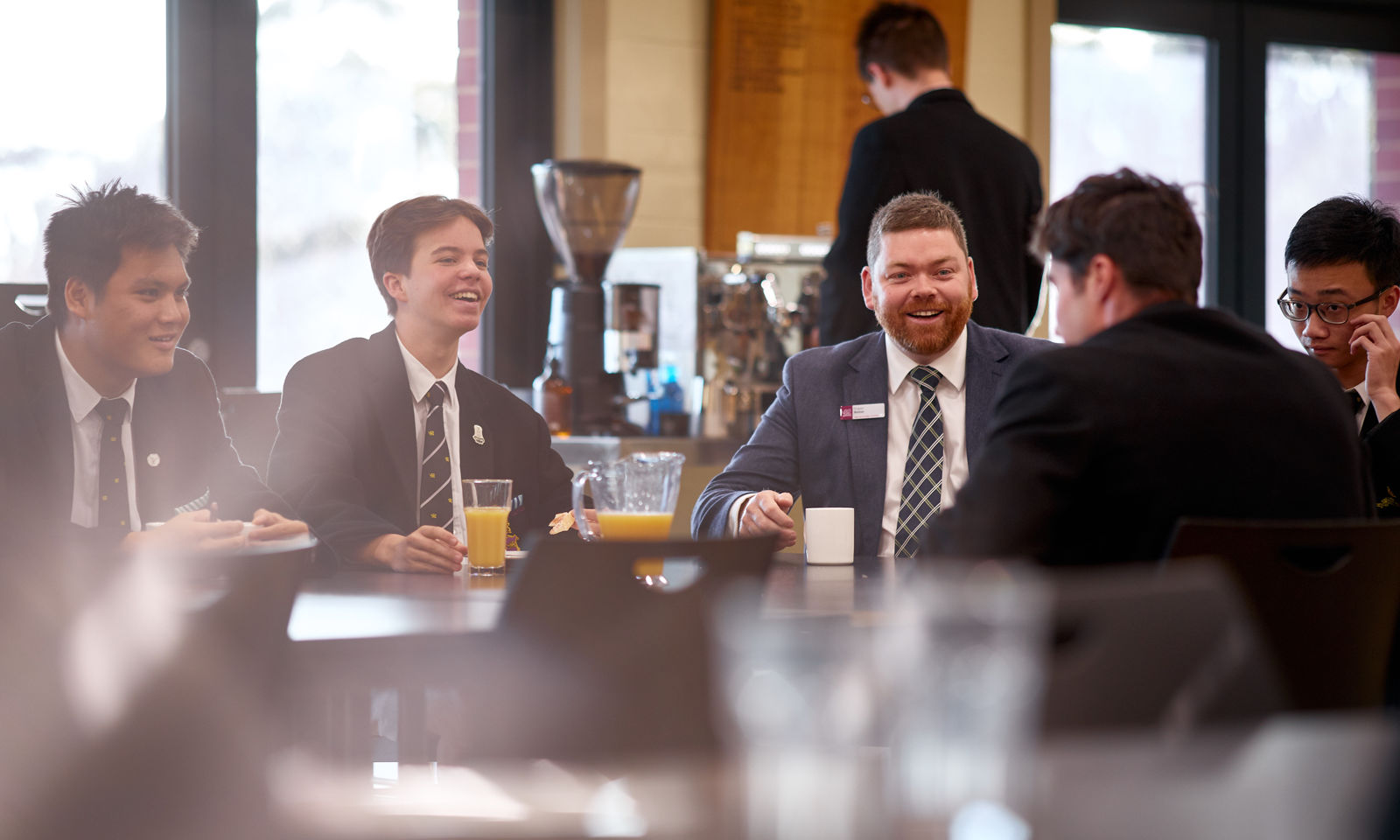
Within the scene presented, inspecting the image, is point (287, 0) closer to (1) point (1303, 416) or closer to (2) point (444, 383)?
(2) point (444, 383)

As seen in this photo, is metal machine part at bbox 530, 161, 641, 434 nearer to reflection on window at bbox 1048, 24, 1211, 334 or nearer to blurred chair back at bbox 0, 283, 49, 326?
blurred chair back at bbox 0, 283, 49, 326

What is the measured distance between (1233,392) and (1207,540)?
0.20 m

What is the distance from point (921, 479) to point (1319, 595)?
0.96m

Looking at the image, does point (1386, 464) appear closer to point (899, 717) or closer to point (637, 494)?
point (637, 494)

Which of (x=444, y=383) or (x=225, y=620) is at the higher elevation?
(x=444, y=383)

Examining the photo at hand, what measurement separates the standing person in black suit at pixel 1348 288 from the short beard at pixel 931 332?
1.78ft

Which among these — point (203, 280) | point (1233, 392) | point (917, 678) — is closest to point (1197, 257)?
point (1233, 392)

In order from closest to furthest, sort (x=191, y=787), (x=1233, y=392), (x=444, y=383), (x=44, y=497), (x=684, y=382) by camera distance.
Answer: (x=191, y=787) → (x=1233, y=392) → (x=44, y=497) → (x=444, y=383) → (x=684, y=382)

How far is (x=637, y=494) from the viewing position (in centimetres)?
189

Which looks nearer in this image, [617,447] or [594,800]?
[594,800]

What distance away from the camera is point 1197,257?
1.66 m

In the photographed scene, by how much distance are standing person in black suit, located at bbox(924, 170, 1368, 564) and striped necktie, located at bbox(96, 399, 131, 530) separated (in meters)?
1.26

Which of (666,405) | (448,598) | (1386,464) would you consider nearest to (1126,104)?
(666,405)

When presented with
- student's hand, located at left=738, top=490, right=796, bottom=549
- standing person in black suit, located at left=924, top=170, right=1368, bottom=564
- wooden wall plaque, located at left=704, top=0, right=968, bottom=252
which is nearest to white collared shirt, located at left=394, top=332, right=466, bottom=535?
student's hand, located at left=738, top=490, right=796, bottom=549
